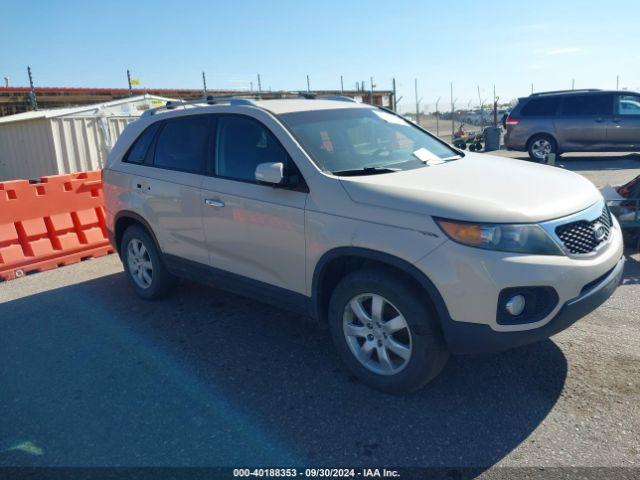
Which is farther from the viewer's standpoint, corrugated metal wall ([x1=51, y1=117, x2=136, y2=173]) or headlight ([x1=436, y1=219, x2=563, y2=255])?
corrugated metal wall ([x1=51, y1=117, x2=136, y2=173])

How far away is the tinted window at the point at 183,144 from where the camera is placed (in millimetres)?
4523

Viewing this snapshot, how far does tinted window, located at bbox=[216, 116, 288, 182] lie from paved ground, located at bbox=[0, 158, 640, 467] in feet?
4.38

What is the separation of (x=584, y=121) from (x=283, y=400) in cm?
1293

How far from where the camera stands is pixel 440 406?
3.28 m

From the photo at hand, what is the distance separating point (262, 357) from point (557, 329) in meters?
2.04

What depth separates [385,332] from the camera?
3332 millimetres

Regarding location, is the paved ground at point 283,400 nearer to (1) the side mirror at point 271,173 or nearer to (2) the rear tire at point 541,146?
(1) the side mirror at point 271,173

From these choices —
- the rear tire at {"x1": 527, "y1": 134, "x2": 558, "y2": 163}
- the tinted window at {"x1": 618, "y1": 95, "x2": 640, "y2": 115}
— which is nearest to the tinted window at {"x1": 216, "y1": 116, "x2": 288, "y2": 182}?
the rear tire at {"x1": 527, "y1": 134, "x2": 558, "y2": 163}

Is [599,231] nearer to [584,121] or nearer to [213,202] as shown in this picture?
[213,202]

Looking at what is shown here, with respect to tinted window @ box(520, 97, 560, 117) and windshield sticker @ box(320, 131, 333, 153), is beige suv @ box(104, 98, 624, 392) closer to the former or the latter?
windshield sticker @ box(320, 131, 333, 153)

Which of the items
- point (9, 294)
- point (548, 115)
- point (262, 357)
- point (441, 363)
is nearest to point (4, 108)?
point (9, 294)

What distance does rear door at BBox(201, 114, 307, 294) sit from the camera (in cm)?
373

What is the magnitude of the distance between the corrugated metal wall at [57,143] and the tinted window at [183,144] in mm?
8911

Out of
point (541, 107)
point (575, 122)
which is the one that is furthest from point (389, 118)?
point (541, 107)
